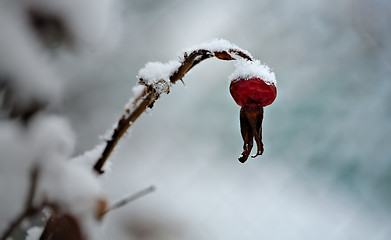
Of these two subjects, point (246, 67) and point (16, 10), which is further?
point (246, 67)

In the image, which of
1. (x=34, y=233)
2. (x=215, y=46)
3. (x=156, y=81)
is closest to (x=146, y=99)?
(x=156, y=81)

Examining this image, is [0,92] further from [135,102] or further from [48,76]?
[135,102]

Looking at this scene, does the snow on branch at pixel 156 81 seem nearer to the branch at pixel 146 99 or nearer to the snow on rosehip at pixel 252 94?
the branch at pixel 146 99

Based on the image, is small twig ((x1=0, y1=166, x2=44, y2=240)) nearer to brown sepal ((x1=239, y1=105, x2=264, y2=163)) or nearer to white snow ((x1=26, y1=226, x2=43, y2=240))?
white snow ((x1=26, y1=226, x2=43, y2=240))

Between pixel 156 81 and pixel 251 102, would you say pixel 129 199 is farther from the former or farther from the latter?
pixel 251 102

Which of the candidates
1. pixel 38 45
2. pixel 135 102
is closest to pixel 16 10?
pixel 38 45

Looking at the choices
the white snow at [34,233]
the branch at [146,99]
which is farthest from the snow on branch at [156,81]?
the white snow at [34,233]

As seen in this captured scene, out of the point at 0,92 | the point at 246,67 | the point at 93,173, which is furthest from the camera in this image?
the point at 246,67

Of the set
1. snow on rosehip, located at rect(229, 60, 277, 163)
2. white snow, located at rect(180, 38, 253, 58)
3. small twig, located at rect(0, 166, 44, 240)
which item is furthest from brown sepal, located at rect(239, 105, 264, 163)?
small twig, located at rect(0, 166, 44, 240)
